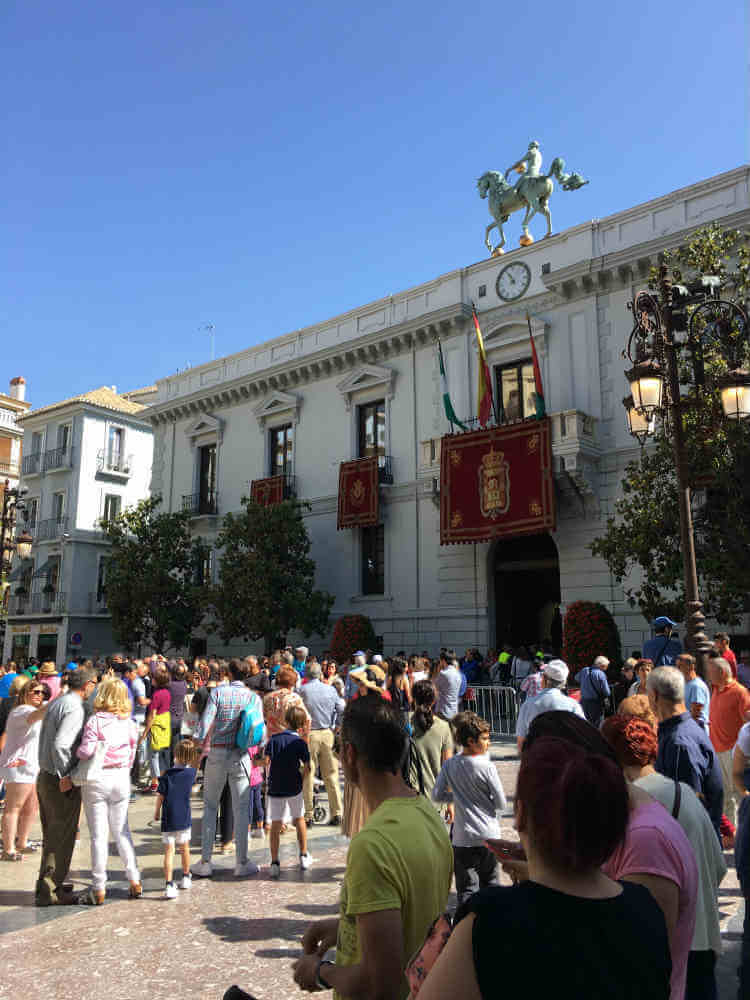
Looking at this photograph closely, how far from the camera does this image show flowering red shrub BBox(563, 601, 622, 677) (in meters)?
17.9

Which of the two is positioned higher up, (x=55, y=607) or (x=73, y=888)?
(x=55, y=607)

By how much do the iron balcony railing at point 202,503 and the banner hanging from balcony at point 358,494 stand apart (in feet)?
Result: 23.8

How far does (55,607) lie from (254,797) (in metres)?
29.9

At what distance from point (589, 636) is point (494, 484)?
5.11 meters

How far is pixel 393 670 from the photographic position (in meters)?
9.69

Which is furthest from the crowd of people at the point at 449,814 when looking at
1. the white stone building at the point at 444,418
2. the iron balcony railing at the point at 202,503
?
the iron balcony railing at the point at 202,503

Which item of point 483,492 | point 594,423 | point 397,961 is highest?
point 594,423

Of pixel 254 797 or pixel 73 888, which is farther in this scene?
pixel 254 797

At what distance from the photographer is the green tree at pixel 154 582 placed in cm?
2752

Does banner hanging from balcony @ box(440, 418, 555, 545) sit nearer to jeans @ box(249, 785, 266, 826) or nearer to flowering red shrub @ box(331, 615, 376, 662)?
flowering red shrub @ box(331, 615, 376, 662)

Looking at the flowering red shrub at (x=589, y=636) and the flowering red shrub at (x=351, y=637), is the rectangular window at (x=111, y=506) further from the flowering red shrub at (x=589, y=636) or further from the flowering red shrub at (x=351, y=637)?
the flowering red shrub at (x=589, y=636)

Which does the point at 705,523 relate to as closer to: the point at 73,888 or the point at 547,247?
the point at 547,247

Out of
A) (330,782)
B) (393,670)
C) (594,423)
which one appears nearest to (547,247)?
(594,423)

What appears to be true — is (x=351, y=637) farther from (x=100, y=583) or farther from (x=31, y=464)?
(x=31, y=464)
